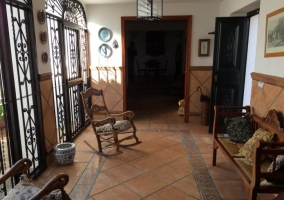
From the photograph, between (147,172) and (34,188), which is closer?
(34,188)

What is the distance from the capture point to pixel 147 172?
2797mm

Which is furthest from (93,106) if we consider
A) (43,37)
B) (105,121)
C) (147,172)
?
(147,172)

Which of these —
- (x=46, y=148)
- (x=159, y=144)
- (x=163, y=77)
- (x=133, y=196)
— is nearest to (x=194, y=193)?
(x=133, y=196)

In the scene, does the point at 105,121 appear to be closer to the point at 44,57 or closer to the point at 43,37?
the point at 44,57

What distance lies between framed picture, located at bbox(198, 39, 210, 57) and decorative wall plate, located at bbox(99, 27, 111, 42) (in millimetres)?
1849

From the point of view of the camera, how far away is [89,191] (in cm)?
239

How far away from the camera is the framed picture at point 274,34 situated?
224cm

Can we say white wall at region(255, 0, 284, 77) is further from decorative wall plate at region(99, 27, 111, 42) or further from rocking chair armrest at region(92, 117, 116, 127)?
decorative wall plate at region(99, 27, 111, 42)

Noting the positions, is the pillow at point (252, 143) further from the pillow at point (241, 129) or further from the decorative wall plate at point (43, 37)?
the decorative wall plate at point (43, 37)

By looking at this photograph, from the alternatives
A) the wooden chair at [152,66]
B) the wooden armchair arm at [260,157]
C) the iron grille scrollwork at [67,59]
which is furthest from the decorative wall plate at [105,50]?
the wooden chair at [152,66]

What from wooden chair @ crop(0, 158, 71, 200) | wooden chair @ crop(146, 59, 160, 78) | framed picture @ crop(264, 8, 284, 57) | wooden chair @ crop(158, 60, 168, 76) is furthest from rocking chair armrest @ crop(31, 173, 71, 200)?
wooden chair @ crop(158, 60, 168, 76)

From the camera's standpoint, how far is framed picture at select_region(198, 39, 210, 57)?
15.0 ft

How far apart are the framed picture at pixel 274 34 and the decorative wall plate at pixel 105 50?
9.93 ft

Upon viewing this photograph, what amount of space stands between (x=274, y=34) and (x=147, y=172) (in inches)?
82.0
